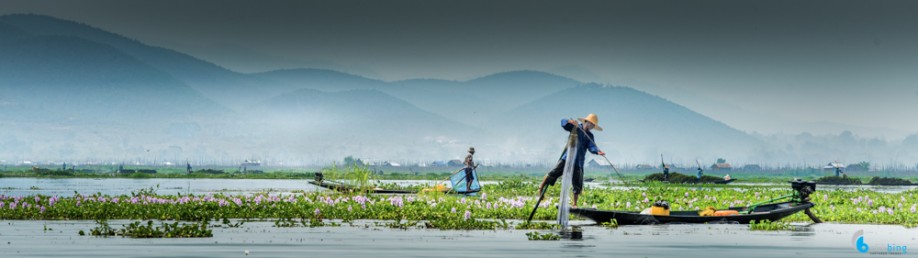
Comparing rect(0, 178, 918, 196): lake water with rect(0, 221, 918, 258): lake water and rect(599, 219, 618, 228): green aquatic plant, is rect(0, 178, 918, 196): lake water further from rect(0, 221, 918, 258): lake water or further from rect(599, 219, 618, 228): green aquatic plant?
rect(0, 221, 918, 258): lake water

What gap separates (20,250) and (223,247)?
Answer: 105 inches

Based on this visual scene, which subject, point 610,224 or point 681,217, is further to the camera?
point 681,217

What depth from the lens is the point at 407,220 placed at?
75.8ft

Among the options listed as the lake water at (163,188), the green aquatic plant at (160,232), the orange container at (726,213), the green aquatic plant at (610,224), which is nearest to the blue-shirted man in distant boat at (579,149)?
the green aquatic plant at (610,224)

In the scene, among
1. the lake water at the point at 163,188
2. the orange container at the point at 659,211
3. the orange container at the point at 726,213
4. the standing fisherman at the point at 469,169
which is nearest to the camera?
the orange container at the point at 659,211

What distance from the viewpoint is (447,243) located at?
17.7 meters

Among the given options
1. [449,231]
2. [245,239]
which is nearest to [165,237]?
[245,239]

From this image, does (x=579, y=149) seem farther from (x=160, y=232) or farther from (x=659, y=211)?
(x=160, y=232)

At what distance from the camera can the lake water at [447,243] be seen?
632 inches

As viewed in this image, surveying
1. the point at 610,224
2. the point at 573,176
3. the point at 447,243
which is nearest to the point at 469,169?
the point at 573,176

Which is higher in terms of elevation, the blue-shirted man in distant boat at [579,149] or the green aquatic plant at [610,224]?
the blue-shirted man in distant boat at [579,149]

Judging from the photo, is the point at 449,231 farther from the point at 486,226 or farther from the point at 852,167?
the point at 852,167

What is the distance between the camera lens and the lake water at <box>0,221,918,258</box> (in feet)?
52.7

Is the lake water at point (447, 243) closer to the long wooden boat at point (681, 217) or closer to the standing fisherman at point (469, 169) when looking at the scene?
the long wooden boat at point (681, 217)
